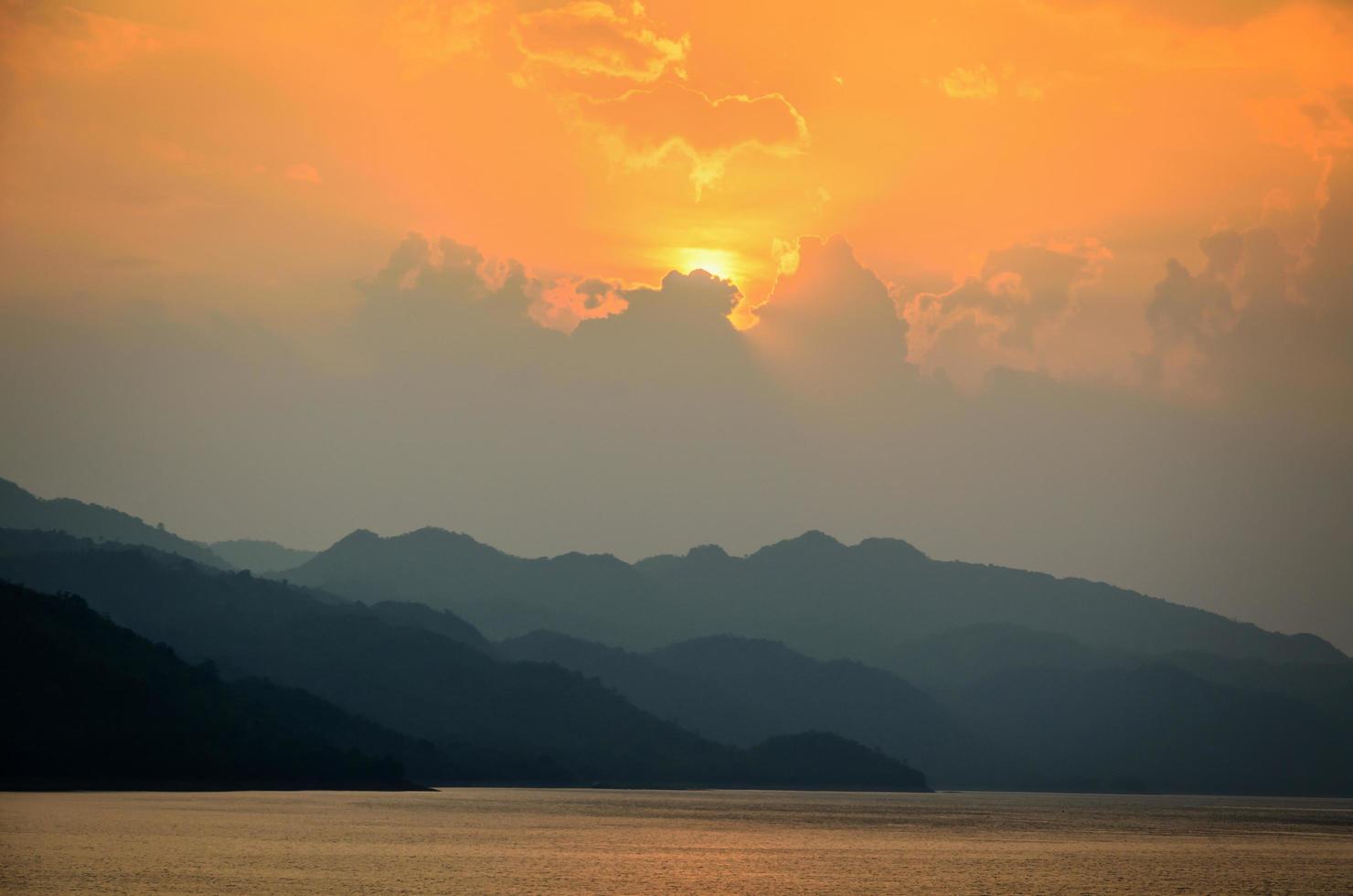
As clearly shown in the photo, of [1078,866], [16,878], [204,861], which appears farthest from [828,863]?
[16,878]

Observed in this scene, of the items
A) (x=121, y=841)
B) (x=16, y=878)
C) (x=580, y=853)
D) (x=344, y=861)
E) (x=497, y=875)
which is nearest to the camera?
(x=16, y=878)

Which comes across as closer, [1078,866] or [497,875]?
[497,875]

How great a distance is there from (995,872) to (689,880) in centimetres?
4417

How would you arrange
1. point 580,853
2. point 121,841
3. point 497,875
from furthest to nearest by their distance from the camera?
point 580,853
point 121,841
point 497,875

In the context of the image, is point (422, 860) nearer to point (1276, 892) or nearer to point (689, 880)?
point (689, 880)

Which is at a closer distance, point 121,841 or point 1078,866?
point 121,841

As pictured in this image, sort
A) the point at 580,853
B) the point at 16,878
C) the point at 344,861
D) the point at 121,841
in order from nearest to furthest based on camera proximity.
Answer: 1. the point at 16,878
2. the point at 344,861
3. the point at 121,841
4. the point at 580,853

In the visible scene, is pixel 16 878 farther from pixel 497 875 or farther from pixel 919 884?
pixel 919 884

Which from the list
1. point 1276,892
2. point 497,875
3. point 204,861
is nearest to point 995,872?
point 1276,892

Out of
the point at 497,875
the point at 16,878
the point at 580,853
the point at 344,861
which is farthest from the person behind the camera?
the point at 580,853

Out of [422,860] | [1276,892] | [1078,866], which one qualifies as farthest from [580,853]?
[1276,892]

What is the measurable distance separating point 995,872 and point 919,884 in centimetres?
2392

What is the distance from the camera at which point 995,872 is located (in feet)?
608

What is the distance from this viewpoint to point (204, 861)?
164 m
